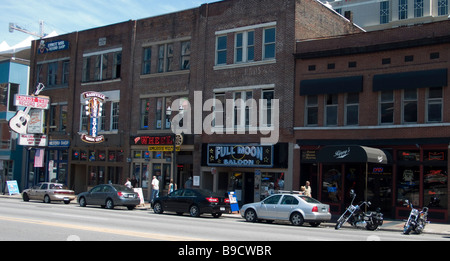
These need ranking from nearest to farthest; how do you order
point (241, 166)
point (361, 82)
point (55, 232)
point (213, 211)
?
point (55, 232) < point (213, 211) < point (361, 82) < point (241, 166)

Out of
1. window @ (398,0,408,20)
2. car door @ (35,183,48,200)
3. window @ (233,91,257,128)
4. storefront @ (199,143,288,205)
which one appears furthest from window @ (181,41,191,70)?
window @ (398,0,408,20)

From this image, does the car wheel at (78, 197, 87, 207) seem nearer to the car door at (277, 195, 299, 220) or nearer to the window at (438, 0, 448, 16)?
the car door at (277, 195, 299, 220)

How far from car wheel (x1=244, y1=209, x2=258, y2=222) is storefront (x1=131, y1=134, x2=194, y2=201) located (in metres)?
10.2

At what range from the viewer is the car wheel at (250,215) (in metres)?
22.6

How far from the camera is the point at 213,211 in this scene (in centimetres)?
2369

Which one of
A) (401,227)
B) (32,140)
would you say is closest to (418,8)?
(401,227)

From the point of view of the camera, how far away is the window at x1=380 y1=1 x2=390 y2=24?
58.8m

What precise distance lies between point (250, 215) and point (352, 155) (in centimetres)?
537

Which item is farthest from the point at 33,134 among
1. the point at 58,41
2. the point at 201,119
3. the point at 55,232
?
the point at 55,232

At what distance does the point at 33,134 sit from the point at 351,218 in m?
28.5

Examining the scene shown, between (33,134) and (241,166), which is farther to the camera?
(33,134)

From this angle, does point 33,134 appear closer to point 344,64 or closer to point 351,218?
point 344,64

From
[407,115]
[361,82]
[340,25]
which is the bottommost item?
[407,115]

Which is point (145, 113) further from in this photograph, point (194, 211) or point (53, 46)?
point (194, 211)
